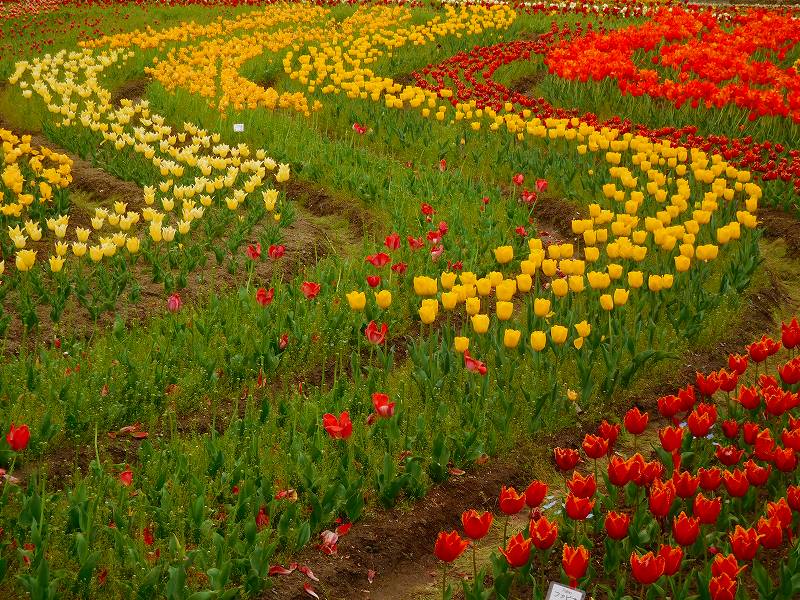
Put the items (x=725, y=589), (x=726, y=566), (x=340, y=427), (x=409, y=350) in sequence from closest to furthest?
(x=725, y=589) < (x=726, y=566) < (x=340, y=427) < (x=409, y=350)

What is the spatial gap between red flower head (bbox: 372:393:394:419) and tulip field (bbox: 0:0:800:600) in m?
0.04

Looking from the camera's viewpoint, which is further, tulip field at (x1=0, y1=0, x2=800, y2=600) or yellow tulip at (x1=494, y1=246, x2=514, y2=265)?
yellow tulip at (x1=494, y1=246, x2=514, y2=265)

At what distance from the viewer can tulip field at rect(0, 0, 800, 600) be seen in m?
4.07

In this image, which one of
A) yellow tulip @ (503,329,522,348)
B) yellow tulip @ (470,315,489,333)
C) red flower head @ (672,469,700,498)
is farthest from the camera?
yellow tulip @ (470,315,489,333)

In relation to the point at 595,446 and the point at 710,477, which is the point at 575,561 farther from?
the point at 710,477

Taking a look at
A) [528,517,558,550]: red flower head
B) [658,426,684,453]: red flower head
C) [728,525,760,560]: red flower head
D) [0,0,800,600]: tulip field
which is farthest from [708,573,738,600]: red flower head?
[658,426,684,453]: red flower head

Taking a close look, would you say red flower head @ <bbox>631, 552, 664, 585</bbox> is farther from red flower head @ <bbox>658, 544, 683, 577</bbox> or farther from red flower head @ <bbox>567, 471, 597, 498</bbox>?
red flower head @ <bbox>567, 471, 597, 498</bbox>

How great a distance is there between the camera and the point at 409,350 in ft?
19.6

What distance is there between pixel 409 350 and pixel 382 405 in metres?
1.27

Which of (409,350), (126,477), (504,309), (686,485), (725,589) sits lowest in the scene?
(409,350)

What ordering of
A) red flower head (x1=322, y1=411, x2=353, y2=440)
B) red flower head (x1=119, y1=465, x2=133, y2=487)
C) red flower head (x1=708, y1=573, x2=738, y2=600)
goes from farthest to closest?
1. red flower head (x1=322, y1=411, x2=353, y2=440)
2. red flower head (x1=119, y1=465, x2=133, y2=487)
3. red flower head (x1=708, y1=573, x2=738, y2=600)

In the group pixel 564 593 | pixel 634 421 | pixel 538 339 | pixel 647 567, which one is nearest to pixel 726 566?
pixel 647 567

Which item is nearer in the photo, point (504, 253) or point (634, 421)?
point (634, 421)

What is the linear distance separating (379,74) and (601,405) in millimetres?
10031
